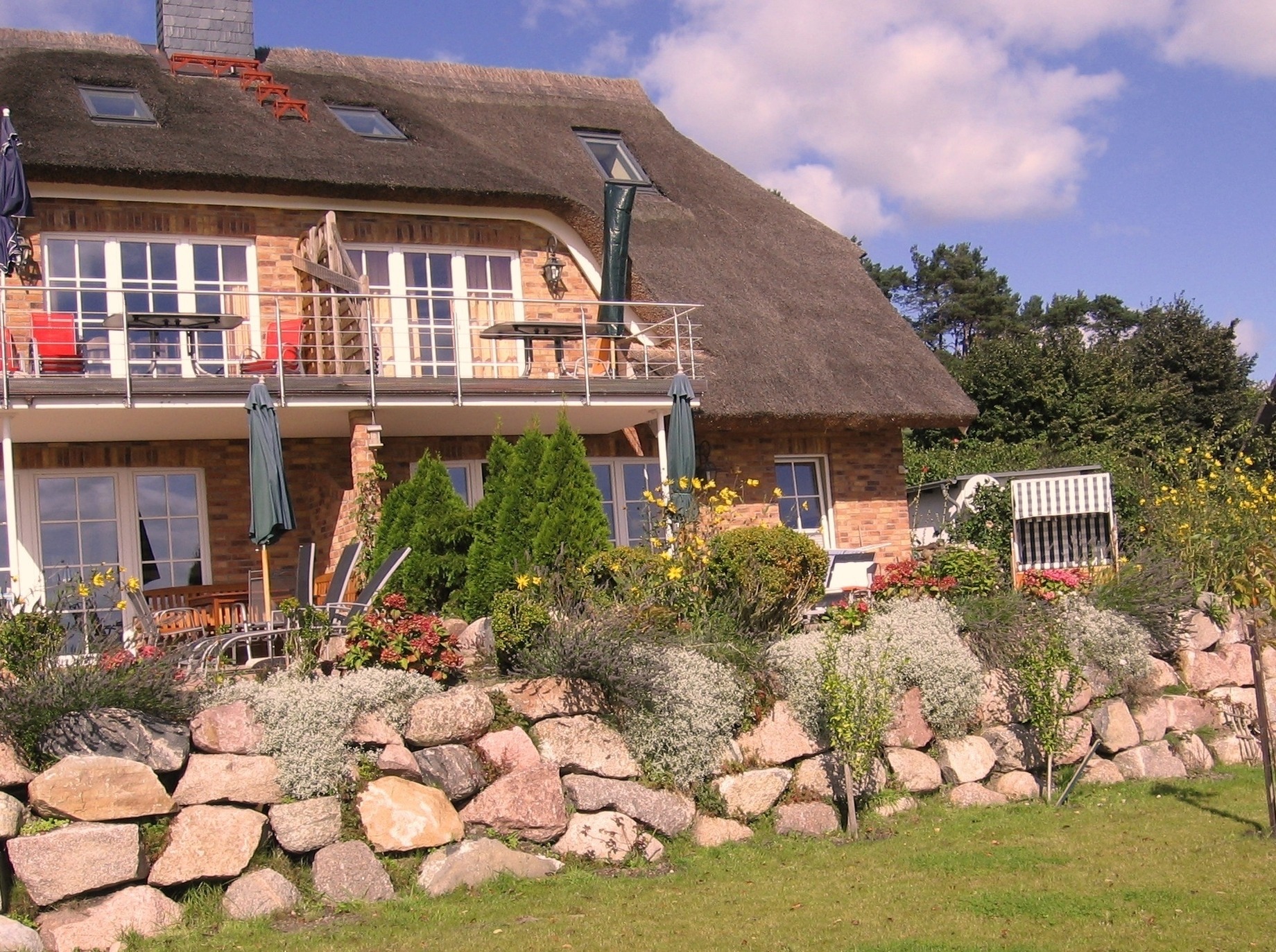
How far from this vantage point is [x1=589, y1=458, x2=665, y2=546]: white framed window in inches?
620

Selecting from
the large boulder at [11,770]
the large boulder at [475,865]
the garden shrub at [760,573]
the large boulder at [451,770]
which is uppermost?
the garden shrub at [760,573]

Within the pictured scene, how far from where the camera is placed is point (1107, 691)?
11508mm

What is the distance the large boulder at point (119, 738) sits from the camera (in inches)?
312

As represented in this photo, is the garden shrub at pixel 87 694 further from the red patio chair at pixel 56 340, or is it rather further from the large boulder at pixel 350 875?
the red patio chair at pixel 56 340

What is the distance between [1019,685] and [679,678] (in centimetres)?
330

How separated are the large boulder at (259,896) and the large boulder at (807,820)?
3458 millimetres

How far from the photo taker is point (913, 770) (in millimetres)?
10328

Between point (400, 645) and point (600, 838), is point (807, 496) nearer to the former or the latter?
point (400, 645)

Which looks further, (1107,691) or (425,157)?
(425,157)

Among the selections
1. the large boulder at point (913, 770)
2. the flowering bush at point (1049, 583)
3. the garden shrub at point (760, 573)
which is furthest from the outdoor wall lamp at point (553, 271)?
the large boulder at point (913, 770)

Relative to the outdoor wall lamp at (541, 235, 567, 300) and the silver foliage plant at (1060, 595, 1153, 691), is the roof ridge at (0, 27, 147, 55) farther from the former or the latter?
the silver foliage plant at (1060, 595, 1153, 691)

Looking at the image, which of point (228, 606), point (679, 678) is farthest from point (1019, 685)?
point (228, 606)

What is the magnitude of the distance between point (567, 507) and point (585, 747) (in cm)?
338

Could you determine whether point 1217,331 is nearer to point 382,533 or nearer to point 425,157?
point 425,157
